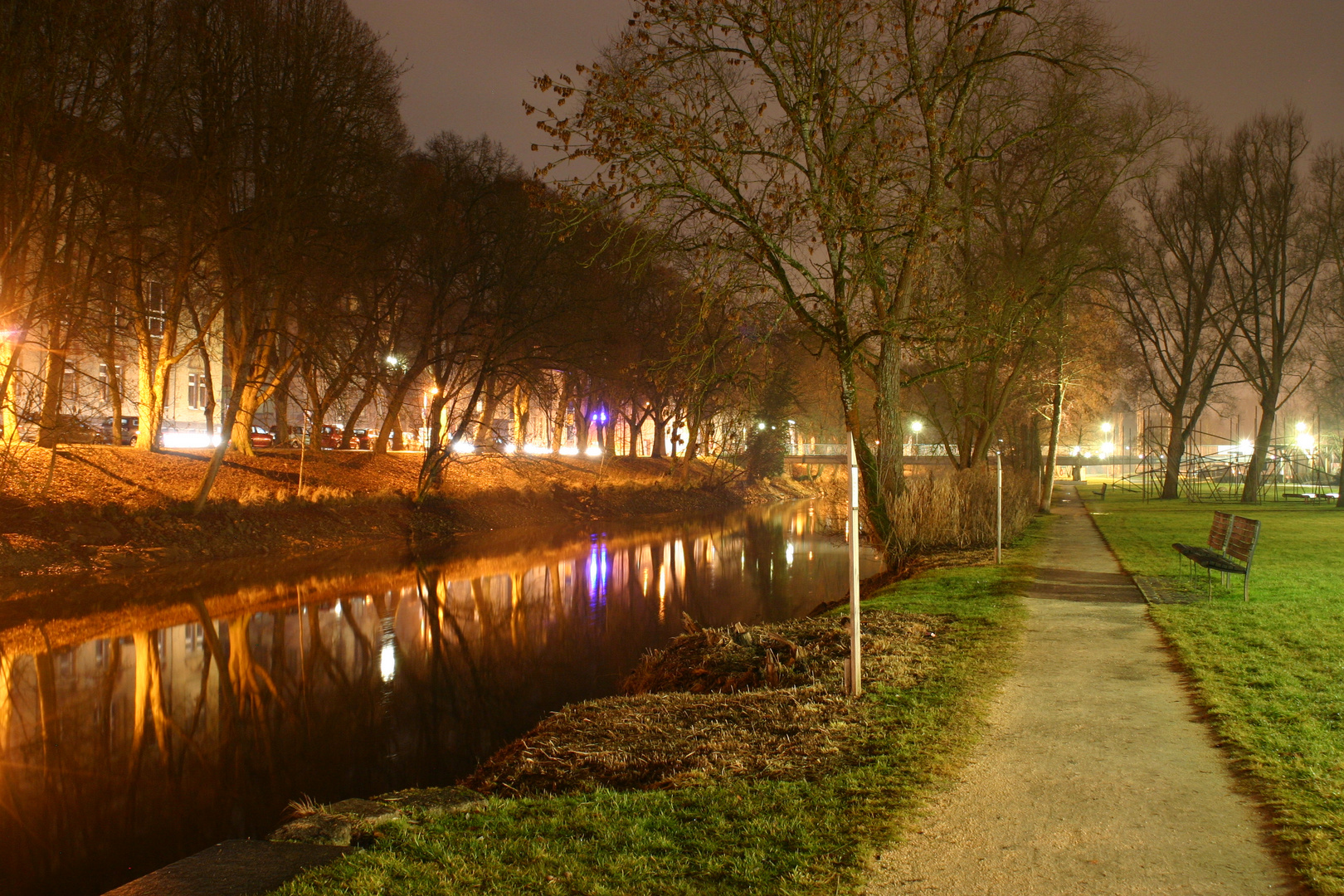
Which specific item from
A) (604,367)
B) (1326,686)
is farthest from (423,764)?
(604,367)

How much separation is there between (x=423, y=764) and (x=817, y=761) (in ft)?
13.6

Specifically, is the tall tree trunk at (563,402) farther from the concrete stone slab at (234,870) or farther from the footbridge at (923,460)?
the concrete stone slab at (234,870)

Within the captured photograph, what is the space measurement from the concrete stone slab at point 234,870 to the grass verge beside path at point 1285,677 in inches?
195

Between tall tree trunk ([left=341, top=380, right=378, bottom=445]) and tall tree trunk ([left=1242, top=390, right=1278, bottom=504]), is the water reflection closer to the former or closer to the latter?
tall tree trunk ([left=341, top=380, right=378, bottom=445])

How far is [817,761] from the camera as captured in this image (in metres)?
6.11

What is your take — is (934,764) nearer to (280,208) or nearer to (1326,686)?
(1326,686)

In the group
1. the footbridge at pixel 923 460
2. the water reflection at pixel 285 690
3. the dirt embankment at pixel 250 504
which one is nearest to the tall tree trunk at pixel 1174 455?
the footbridge at pixel 923 460

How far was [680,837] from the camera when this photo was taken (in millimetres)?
4922

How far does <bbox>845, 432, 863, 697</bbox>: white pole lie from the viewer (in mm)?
7125

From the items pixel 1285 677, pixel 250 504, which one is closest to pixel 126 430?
pixel 250 504

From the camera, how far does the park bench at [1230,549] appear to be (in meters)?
11.7

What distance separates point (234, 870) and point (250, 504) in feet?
66.0

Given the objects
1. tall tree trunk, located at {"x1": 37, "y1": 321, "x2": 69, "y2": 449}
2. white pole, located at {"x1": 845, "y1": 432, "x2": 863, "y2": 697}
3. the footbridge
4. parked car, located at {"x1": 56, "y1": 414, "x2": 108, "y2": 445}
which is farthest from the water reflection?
the footbridge

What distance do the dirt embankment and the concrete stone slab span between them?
14033 millimetres
